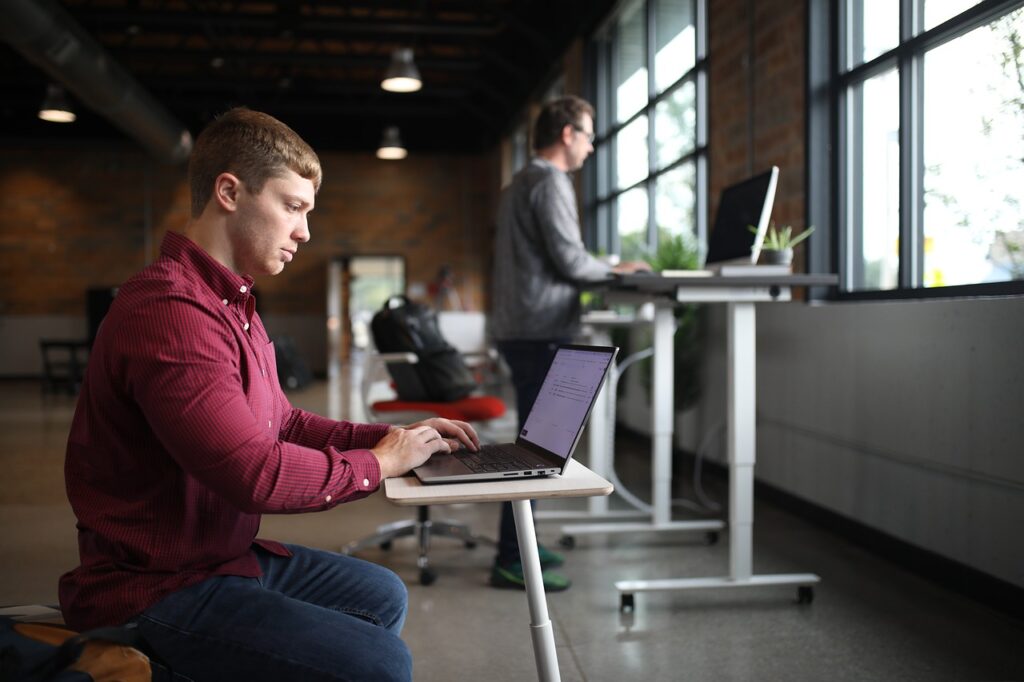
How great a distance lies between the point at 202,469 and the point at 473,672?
1.36 m

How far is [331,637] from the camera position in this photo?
1.24 meters

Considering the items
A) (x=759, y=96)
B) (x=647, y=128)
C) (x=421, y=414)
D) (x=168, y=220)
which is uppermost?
(x=168, y=220)

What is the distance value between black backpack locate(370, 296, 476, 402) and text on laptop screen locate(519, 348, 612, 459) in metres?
1.87

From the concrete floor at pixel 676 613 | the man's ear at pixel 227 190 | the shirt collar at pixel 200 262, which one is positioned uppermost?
the man's ear at pixel 227 190

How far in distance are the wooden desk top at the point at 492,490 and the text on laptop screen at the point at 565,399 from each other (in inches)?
3.4

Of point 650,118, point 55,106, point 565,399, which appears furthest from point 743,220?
point 55,106

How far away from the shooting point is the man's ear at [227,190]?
52.4 inches

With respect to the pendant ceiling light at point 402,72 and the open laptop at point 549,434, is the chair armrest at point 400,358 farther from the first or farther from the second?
the pendant ceiling light at point 402,72

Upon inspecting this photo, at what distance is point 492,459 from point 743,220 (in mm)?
1950

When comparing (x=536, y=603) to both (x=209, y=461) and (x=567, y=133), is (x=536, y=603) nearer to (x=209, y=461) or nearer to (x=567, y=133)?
(x=209, y=461)

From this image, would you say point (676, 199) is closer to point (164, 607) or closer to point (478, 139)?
point (164, 607)

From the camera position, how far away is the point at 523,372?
313 cm

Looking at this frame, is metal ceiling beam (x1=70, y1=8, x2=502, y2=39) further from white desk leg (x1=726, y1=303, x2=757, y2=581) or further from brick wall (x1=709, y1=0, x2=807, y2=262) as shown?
white desk leg (x1=726, y1=303, x2=757, y2=581)

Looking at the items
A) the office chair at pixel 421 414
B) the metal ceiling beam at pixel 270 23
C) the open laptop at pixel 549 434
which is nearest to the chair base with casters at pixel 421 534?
the office chair at pixel 421 414
